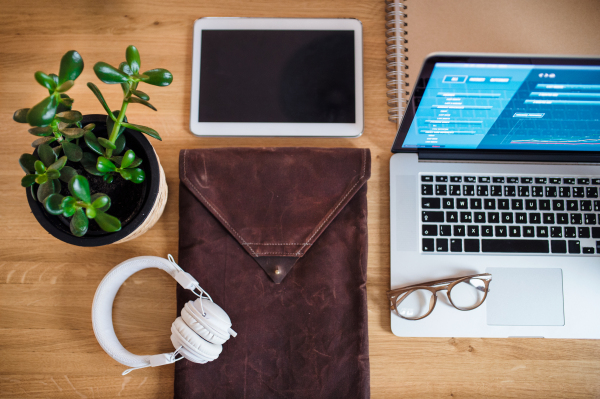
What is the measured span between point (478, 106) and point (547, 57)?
127 mm

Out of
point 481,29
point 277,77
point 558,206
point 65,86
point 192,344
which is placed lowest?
point 192,344

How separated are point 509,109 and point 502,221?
219 mm

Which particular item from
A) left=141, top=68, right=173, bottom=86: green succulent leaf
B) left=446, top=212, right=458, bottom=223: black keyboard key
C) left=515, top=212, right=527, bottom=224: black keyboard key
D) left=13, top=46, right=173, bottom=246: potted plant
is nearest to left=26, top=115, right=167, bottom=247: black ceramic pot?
left=13, top=46, right=173, bottom=246: potted plant

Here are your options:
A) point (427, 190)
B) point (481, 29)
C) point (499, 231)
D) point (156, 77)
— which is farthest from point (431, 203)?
point (156, 77)

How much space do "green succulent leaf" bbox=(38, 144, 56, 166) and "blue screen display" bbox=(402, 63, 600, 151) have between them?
52 centimetres

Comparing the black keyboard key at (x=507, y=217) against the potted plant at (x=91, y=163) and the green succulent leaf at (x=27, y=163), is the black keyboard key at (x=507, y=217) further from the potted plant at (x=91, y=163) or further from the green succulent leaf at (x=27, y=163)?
the green succulent leaf at (x=27, y=163)

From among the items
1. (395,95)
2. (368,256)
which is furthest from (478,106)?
(368,256)

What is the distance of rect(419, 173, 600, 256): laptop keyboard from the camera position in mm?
663

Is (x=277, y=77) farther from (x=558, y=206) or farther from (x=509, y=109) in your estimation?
(x=558, y=206)

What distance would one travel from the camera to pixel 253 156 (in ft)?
2.16

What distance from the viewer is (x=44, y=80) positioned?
0.41m

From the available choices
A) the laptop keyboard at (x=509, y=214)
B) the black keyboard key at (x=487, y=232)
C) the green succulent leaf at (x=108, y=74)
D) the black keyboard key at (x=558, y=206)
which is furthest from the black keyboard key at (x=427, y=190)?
the green succulent leaf at (x=108, y=74)

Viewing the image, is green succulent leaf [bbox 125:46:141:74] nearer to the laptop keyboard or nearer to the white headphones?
the white headphones

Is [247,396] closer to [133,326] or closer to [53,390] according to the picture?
[133,326]
